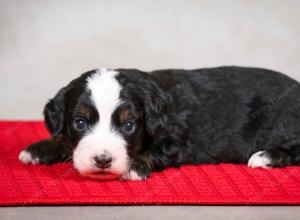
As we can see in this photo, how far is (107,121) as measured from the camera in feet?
15.9

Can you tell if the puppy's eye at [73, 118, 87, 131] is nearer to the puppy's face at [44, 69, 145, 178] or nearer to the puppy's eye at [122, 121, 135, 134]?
the puppy's face at [44, 69, 145, 178]

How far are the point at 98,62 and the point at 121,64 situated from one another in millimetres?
257

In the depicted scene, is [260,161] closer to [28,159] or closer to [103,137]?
[103,137]

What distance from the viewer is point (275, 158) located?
17.9 ft

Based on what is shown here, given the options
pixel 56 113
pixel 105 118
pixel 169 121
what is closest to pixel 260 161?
pixel 169 121

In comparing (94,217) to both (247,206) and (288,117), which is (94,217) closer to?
(247,206)

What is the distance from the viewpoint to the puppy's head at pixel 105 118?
15.5ft

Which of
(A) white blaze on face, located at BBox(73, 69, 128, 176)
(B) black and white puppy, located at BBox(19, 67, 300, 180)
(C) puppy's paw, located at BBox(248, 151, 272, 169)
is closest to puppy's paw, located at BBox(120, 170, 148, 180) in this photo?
(B) black and white puppy, located at BBox(19, 67, 300, 180)

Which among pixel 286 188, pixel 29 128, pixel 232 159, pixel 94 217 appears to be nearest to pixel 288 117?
pixel 232 159

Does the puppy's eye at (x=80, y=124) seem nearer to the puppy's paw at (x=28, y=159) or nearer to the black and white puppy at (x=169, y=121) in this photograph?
the black and white puppy at (x=169, y=121)

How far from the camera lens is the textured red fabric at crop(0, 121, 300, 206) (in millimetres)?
4523

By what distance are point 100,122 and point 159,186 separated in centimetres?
60

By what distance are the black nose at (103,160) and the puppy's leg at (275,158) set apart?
1.30m

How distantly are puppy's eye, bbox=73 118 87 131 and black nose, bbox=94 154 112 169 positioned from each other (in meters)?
0.35
